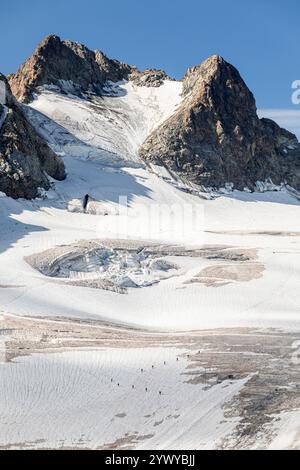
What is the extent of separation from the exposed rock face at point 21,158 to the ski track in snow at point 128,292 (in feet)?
5.67

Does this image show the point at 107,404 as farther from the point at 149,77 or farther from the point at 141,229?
the point at 149,77

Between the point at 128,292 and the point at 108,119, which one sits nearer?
the point at 128,292

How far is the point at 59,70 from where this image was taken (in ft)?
324

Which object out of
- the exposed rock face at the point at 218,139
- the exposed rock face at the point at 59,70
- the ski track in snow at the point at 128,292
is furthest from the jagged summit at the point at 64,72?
the exposed rock face at the point at 218,139

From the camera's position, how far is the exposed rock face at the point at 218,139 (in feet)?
299

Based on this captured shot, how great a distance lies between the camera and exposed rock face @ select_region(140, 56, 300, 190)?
91.0 metres

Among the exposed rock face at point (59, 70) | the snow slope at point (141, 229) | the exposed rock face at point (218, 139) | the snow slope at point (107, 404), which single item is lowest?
the snow slope at point (107, 404)

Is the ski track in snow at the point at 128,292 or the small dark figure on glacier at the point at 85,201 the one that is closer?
the ski track in snow at the point at 128,292

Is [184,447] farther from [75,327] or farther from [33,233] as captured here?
[33,233]

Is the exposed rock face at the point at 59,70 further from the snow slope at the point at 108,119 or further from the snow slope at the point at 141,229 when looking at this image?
the snow slope at the point at 141,229

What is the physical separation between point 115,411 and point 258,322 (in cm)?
1426

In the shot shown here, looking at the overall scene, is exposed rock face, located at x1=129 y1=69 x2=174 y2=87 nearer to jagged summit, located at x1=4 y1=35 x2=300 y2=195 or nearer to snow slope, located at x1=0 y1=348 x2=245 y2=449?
jagged summit, located at x1=4 y1=35 x2=300 y2=195

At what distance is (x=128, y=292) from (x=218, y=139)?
2113 inches

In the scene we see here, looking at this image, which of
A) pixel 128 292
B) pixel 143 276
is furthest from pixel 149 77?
pixel 128 292
